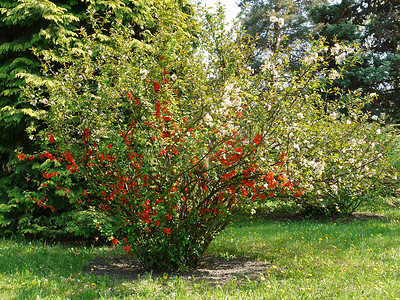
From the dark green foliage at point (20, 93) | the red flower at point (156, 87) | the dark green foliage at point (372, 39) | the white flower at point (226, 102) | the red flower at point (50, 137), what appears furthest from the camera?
the dark green foliage at point (372, 39)

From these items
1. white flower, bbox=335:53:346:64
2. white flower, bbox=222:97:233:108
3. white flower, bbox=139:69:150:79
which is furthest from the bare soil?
white flower, bbox=335:53:346:64

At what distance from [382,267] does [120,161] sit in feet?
11.9

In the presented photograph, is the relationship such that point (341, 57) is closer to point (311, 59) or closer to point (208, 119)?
point (311, 59)

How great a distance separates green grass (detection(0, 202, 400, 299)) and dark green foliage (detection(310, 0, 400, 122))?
940cm

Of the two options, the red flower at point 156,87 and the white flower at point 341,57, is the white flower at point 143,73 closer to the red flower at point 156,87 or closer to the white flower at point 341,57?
the red flower at point 156,87

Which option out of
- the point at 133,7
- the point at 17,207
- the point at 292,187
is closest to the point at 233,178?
the point at 292,187

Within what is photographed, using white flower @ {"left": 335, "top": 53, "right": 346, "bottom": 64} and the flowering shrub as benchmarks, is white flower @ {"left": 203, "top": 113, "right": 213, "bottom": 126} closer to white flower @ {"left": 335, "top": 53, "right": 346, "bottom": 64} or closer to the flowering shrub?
the flowering shrub

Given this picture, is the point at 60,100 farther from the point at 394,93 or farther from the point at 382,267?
the point at 394,93

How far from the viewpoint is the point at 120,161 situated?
4.16 metres

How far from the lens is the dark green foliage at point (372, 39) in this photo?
14.0m

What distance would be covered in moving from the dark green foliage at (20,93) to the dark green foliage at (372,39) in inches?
413

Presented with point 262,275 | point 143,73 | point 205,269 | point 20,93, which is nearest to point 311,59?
point 143,73

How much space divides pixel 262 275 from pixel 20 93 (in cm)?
533

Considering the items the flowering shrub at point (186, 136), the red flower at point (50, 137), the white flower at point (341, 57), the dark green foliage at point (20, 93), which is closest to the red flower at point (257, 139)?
the flowering shrub at point (186, 136)
